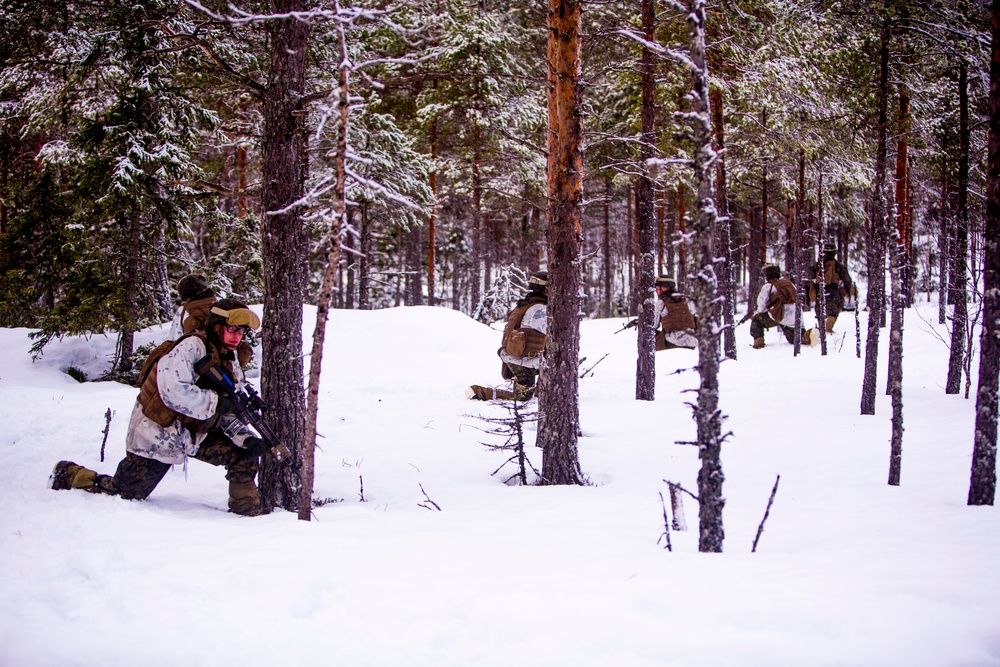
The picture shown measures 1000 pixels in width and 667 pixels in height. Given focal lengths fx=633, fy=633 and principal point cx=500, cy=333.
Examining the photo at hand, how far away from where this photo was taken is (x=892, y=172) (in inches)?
730

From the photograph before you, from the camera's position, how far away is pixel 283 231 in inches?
209

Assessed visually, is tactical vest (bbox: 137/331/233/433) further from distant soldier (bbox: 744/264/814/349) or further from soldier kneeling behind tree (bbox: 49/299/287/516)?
distant soldier (bbox: 744/264/814/349)

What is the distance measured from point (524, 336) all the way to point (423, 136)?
41.1ft

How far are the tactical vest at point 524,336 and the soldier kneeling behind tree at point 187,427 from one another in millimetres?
5274

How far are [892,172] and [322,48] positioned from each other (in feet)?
54.9

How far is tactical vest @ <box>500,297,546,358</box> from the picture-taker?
999 centimetres

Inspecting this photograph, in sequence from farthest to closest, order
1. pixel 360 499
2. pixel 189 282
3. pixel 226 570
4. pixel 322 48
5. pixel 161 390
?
pixel 322 48 < pixel 360 499 < pixel 189 282 < pixel 161 390 < pixel 226 570

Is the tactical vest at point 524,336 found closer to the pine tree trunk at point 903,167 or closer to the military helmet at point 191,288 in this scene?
the military helmet at point 191,288

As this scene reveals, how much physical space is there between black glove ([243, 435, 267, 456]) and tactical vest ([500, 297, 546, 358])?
539cm

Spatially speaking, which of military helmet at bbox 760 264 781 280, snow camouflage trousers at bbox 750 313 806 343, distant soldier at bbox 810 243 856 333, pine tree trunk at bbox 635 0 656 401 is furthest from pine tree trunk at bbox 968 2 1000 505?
distant soldier at bbox 810 243 856 333

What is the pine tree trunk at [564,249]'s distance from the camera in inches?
245

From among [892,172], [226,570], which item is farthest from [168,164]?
[892,172]

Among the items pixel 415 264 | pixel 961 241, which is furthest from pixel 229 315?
pixel 415 264

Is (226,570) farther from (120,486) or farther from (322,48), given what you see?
(322,48)
